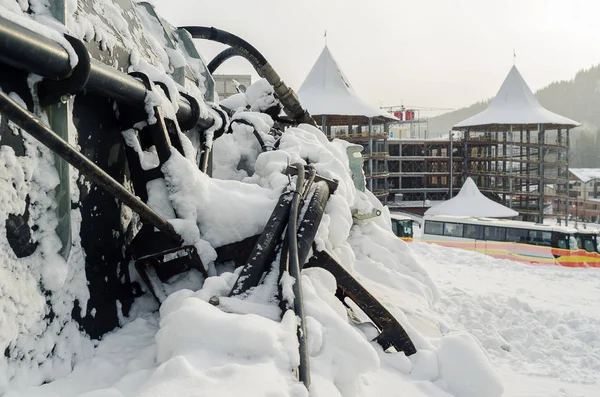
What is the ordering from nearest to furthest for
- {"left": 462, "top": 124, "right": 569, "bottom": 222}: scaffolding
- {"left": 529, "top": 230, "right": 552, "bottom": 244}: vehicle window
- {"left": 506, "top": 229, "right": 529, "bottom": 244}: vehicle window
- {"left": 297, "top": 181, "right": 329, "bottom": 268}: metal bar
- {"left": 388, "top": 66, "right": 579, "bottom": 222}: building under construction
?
{"left": 297, "top": 181, "right": 329, "bottom": 268}: metal bar → {"left": 529, "top": 230, "right": 552, "bottom": 244}: vehicle window → {"left": 506, "top": 229, "right": 529, "bottom": 244}: vehicle window → {"left": 462, "top": 124, "right": 569, "bottom": 222}: scaffolding → {"left": 388, "top": 66, "right": 579, "bottom": 222}: building under construction

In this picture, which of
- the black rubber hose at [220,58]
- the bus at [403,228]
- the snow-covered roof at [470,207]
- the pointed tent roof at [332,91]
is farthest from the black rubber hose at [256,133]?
the pointed tent roof at [332,91]

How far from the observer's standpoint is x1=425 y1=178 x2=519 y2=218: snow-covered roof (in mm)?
35906

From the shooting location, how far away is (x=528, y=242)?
65.9ft

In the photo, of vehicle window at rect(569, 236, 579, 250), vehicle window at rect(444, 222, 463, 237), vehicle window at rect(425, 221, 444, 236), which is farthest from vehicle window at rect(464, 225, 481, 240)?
vehicle window at rect(569, 236, 579, 250)

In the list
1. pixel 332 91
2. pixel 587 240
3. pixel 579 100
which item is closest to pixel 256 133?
pixel 587 240

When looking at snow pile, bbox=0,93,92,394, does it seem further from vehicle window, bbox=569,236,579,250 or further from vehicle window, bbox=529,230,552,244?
vehicle window, bbox=569,236,579,250

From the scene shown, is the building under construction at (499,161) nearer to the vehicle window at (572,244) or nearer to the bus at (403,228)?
the bus at (403,228)

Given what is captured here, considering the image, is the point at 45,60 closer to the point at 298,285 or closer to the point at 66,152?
the point at 66,152

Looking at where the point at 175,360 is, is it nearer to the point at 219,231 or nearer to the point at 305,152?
the point at 219,231

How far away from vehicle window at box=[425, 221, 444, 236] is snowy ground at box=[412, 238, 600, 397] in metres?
10.8

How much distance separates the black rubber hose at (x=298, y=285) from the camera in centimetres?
201

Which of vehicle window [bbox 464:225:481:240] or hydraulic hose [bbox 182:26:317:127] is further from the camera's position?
vehicle window [bbox 464:225:481:240]

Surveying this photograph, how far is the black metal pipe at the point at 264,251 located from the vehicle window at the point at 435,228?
21281mm

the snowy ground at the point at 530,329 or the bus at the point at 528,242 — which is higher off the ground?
the snowy ground at the point at 530,329
